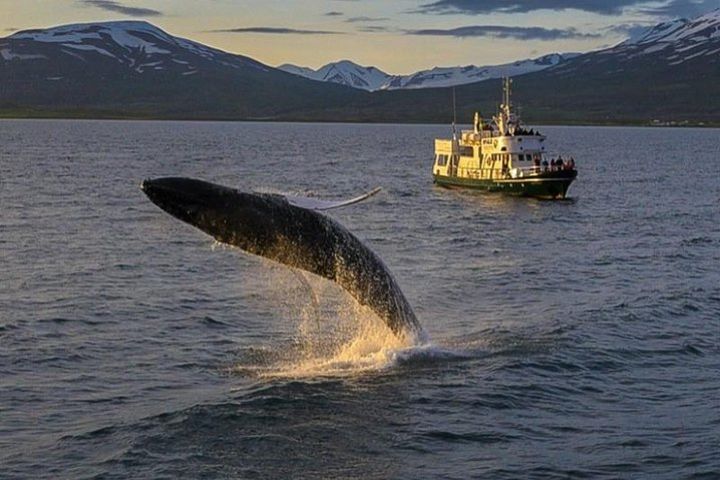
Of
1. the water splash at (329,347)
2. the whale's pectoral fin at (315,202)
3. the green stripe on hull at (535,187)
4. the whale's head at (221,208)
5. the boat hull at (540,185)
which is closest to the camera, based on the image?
the whale's pectoral fin at (315,202)

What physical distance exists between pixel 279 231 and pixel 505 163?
60.3m

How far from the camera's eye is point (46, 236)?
41.9m

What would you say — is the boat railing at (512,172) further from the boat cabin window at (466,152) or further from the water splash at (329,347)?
the water splash at (329,347)

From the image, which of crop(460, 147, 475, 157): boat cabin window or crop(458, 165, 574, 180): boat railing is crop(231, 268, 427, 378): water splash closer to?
crop(458, 165, 574, 180): boat railing

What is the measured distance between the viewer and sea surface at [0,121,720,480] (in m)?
16.1

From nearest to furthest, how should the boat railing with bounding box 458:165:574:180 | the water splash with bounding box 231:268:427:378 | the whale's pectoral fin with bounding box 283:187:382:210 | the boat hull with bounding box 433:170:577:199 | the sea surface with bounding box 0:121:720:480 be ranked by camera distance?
the whale's pectoral fin with bounding box 283:187:382:210
the sea surface with bounding box 0:121:720:480
the water splash with bounding box 231:268:427:378
the boat hull with bounding box 433:170:577:199
the boat railing with bounding box 458:165:574:180

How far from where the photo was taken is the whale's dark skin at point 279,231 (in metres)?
15.9

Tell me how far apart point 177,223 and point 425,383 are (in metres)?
29.3

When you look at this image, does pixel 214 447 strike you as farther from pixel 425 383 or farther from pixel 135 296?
pixel 135 296

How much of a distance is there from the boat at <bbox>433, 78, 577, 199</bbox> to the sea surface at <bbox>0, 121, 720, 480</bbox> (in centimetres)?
2674

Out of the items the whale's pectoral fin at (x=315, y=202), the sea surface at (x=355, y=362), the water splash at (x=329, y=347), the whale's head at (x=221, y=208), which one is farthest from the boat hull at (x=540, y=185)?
the whale's pectoral fin at (x=315, y=202)

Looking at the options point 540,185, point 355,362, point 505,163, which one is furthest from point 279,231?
point 505,163

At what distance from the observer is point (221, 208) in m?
16.2

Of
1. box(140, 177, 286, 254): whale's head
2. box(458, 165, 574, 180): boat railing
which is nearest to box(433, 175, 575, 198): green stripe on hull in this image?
box(458, 165, 574, 180): boat railing
